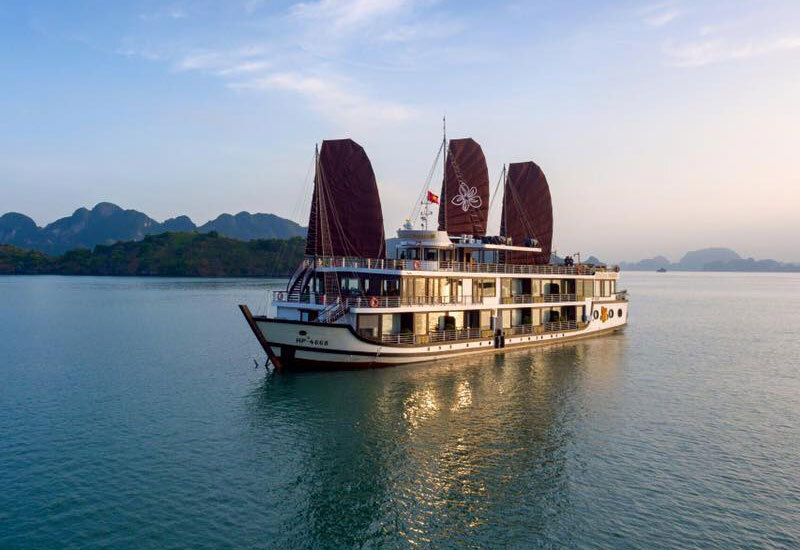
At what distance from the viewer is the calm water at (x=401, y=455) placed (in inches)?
643

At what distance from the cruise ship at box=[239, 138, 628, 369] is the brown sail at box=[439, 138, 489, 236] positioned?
0.10 metres

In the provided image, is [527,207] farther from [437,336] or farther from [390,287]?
[390,287]

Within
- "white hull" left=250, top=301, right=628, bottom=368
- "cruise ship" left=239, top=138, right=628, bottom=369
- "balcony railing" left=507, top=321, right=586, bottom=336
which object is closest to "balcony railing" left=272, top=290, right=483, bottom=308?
"cruise ship" left=239, top=138, right=628, bottom=369

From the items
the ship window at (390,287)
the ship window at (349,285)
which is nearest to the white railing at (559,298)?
the ship window at (390,287)

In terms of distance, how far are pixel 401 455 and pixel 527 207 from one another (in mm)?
39841

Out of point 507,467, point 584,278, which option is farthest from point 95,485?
point 584,278

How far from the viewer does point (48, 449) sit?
22.4m

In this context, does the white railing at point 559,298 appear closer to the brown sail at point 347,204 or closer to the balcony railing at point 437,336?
the balcony railing at point 437,336

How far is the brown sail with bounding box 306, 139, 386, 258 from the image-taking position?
1599 inches

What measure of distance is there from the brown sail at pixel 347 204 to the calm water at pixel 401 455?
1105 cm

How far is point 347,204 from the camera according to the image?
41594 mm

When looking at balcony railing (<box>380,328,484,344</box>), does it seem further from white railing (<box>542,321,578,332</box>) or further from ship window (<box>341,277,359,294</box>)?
white railing (<box>542,321,578,332</box>)

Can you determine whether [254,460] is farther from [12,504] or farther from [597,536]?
[597,536]

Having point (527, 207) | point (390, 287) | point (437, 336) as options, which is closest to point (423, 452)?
point (390, 287)
